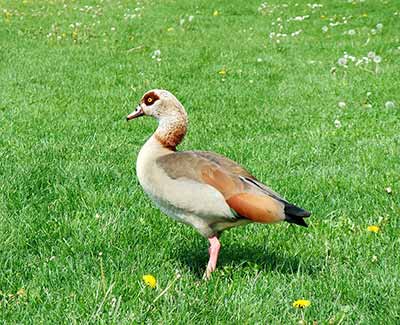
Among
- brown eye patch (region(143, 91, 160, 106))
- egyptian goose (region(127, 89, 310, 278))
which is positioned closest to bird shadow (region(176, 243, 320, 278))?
egyptian goose (region(127, 89, 310, 278))

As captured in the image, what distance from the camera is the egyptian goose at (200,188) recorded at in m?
3.69

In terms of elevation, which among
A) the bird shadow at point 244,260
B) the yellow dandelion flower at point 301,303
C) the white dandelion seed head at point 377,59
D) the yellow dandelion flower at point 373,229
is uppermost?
the yellow dandelion flower at point 301,303

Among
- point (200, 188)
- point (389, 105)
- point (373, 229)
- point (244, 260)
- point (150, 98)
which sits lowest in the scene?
point (389, 105)

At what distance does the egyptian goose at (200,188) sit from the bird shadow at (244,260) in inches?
13.4

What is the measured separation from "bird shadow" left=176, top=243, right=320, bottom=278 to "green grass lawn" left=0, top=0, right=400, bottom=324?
0.05 feet

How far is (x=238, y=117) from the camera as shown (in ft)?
28.1

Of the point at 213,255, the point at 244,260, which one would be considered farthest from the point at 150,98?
the point at 244,260

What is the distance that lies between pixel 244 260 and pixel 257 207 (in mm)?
822

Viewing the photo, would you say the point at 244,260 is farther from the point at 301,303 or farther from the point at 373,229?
the point at 373,229

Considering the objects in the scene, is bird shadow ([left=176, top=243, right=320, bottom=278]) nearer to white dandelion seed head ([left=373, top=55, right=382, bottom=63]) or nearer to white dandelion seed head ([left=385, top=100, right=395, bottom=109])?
white dandelion seed head ([left=385, top=100, right=395, bottom=109])

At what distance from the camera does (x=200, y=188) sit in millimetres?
3807

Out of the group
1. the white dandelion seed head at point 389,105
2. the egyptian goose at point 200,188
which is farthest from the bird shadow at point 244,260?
the white dandelion seed head at point 389,105

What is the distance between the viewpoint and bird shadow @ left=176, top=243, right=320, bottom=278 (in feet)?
13.9

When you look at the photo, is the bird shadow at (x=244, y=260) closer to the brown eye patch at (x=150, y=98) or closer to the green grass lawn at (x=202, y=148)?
the green grass lawn at (x=202, y=148)
